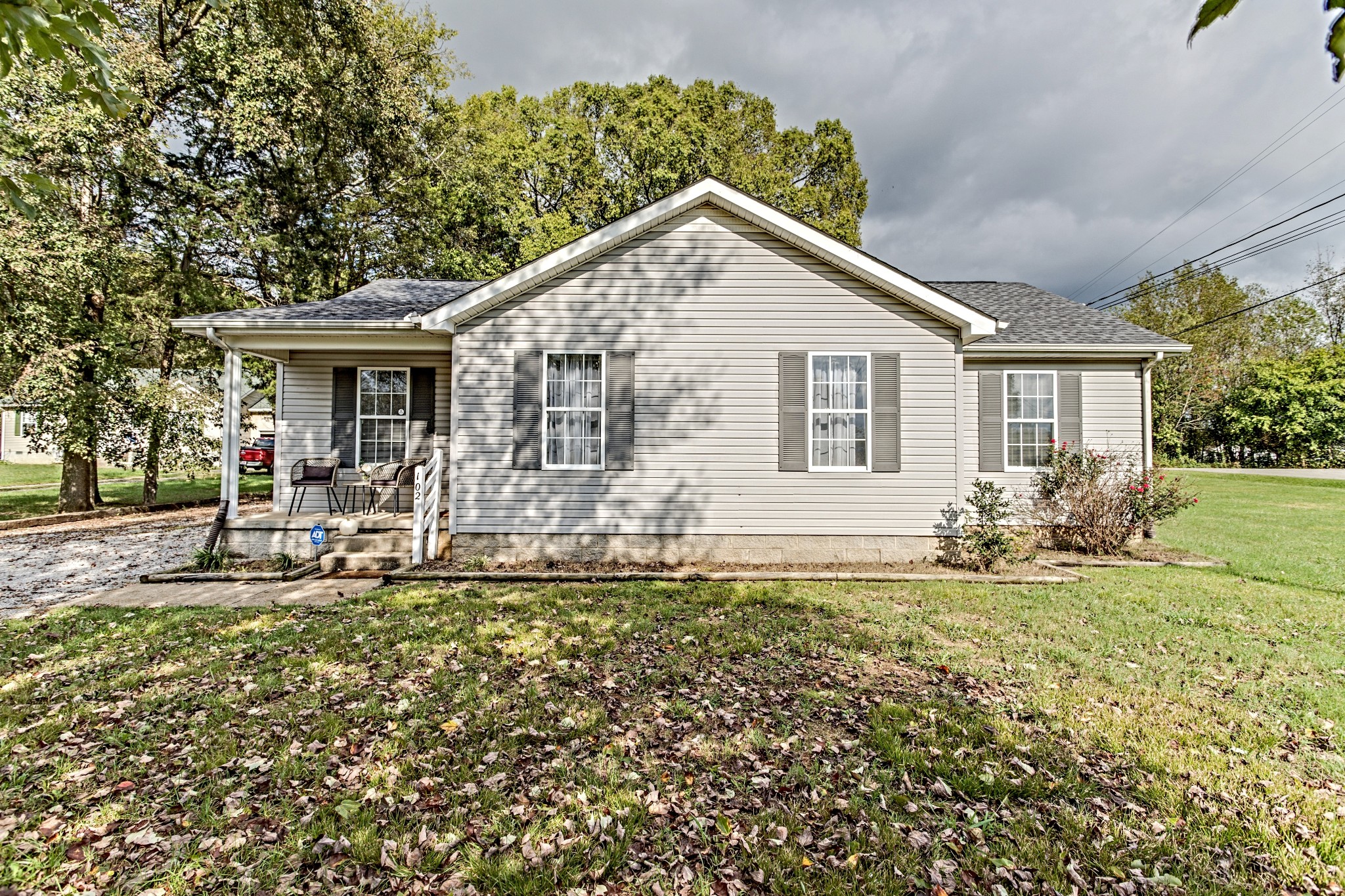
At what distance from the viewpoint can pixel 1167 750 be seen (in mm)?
3457

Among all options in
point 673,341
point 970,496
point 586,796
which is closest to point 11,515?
point 673,341

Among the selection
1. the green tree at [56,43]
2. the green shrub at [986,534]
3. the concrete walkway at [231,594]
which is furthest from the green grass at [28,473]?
the green shrub at [986,534]

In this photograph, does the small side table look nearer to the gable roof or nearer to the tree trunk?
the gable roof

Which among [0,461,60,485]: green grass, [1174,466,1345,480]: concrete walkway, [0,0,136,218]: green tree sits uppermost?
[0,0,136,218]: green tree

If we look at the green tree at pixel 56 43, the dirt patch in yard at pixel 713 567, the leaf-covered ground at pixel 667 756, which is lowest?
the leaf-covered ground at pixel 667 756

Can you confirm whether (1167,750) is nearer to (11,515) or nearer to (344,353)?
(344,353)

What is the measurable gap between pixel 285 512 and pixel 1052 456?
1329 centimetres

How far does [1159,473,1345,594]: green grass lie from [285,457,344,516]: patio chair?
13715mm

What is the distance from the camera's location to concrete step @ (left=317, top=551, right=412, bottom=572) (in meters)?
8.00

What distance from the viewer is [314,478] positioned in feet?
29.6

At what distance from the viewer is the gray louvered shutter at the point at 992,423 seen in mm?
10125

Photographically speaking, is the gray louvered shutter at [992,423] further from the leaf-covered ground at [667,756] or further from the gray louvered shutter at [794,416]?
the leaf-covered ground at [667,756]

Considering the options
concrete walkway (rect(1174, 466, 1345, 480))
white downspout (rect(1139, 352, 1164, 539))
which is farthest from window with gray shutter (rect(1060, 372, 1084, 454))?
concrete walkway (rect(1174, 466, 1345, 480))

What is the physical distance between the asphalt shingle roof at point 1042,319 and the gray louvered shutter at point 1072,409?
0.71 m
